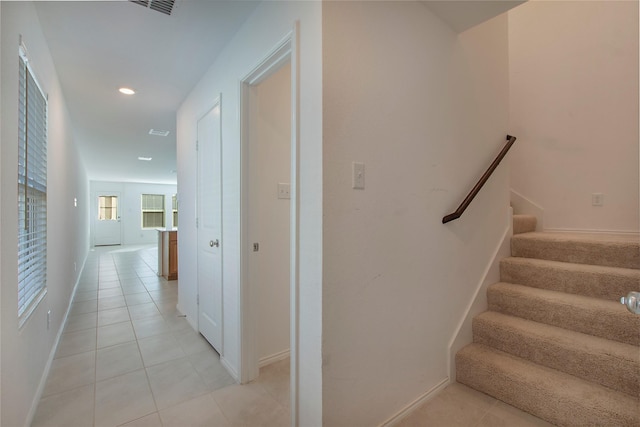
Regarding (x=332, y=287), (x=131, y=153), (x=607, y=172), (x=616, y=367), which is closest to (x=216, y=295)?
A: (x=332, y=287)

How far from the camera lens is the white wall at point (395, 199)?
1295 mm

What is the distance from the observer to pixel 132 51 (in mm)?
2201

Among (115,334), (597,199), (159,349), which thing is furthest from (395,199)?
(115,334)

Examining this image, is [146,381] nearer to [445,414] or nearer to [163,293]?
[445,414]

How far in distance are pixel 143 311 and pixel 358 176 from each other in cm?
337

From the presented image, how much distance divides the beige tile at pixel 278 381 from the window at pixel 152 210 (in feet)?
36.8

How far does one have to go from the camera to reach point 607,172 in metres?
2.79

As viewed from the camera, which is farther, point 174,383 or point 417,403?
point 174,383

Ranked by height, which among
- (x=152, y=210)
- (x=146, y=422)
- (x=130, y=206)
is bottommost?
(x=146, y=422)

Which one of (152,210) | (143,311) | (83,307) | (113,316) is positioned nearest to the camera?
(113,316)

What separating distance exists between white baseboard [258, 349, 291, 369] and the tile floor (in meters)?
0.06

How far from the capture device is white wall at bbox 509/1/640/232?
2.68 meters

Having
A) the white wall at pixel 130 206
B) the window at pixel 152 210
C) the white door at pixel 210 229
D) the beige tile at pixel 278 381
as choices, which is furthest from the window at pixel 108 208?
the beige tile at pixel 278 381

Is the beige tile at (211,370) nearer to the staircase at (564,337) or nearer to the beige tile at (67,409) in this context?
the beige tile at (67,409)
